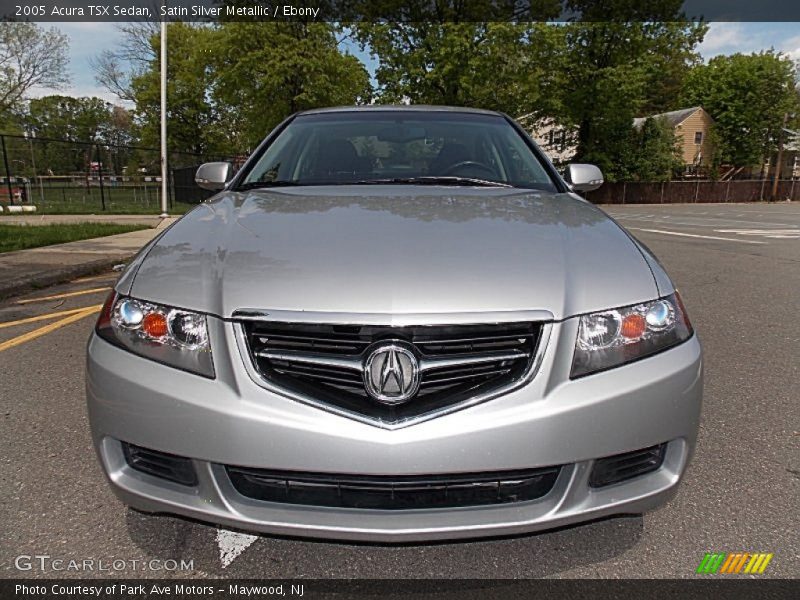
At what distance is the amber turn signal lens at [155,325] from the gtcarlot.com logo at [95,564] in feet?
2.54

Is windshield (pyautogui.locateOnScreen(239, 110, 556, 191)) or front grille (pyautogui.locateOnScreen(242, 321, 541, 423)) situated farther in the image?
windshield (pyautogui.locateOnScreen(239, 110, 556, 191))

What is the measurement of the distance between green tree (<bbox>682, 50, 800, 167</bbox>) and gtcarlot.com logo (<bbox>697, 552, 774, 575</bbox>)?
5703cm

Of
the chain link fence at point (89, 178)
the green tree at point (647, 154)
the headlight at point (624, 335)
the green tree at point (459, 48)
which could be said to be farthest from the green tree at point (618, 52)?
the headlight at point (624, 335)

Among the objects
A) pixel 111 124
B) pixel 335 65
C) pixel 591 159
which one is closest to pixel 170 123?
pixel 335 65

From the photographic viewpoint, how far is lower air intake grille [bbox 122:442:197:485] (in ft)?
5.17

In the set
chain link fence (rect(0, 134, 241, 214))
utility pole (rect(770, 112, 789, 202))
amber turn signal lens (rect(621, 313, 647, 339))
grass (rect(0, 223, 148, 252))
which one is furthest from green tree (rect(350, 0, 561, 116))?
amber turn signal lens (rect(621, 313, 647, 339))

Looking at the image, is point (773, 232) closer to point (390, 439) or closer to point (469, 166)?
point (469, 166)

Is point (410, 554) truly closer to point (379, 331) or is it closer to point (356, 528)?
point (356, 528)

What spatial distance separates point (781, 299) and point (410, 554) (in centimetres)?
561

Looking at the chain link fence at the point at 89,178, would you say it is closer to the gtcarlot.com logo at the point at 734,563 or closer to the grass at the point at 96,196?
the grass at the point at 96,196

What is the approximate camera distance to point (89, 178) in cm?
2112

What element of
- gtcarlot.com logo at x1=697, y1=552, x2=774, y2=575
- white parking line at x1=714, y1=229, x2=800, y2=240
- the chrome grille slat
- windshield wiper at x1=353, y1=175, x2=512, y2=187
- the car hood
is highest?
windshield wiper at x1=353, y1=175, x2=512, y2=187

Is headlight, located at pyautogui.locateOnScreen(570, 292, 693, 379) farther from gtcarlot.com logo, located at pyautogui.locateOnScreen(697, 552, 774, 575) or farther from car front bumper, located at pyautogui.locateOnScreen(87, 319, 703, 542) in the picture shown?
gtcarlot.com logo, located at pyautogui.locateOnScreen(697, 552, 774, 575)

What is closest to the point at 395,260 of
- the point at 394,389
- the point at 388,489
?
the point at 394,389
